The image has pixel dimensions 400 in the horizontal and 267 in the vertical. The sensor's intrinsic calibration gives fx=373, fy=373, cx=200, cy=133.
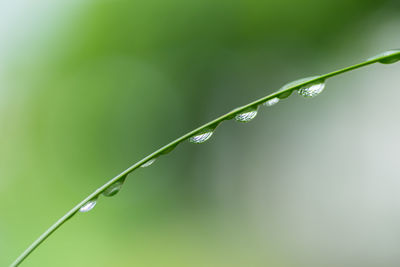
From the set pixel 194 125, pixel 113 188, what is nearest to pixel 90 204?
pixel 113 188

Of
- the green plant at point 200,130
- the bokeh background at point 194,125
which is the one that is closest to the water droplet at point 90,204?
the green plant at point 200,130

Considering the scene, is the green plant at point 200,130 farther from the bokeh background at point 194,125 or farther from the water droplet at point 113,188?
the bokeh background at point 194,125

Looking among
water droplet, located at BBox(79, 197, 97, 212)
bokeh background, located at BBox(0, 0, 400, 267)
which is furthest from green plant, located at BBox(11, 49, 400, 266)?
bokeh background, located at BBox(0, 0, 400, 267)

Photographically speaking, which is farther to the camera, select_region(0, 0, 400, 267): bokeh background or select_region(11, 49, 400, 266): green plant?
select_region(0, 0, 400, 267): bokeh background

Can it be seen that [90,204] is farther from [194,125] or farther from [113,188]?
[194,125]

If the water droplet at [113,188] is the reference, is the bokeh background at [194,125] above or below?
below

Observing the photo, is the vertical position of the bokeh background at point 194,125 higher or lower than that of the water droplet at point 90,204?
lower

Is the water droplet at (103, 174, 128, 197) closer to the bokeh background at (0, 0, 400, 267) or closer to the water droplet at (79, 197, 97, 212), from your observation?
the water droplet at (79, 197, 97, 212)

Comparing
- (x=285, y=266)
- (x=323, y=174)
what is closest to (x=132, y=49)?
(x=323, y=174)

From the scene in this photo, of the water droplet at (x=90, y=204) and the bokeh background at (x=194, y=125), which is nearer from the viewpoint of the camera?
the water droplet at (x=90, y=204)

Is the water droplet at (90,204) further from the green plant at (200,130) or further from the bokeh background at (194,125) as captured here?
the bokeh background at (194,125)
